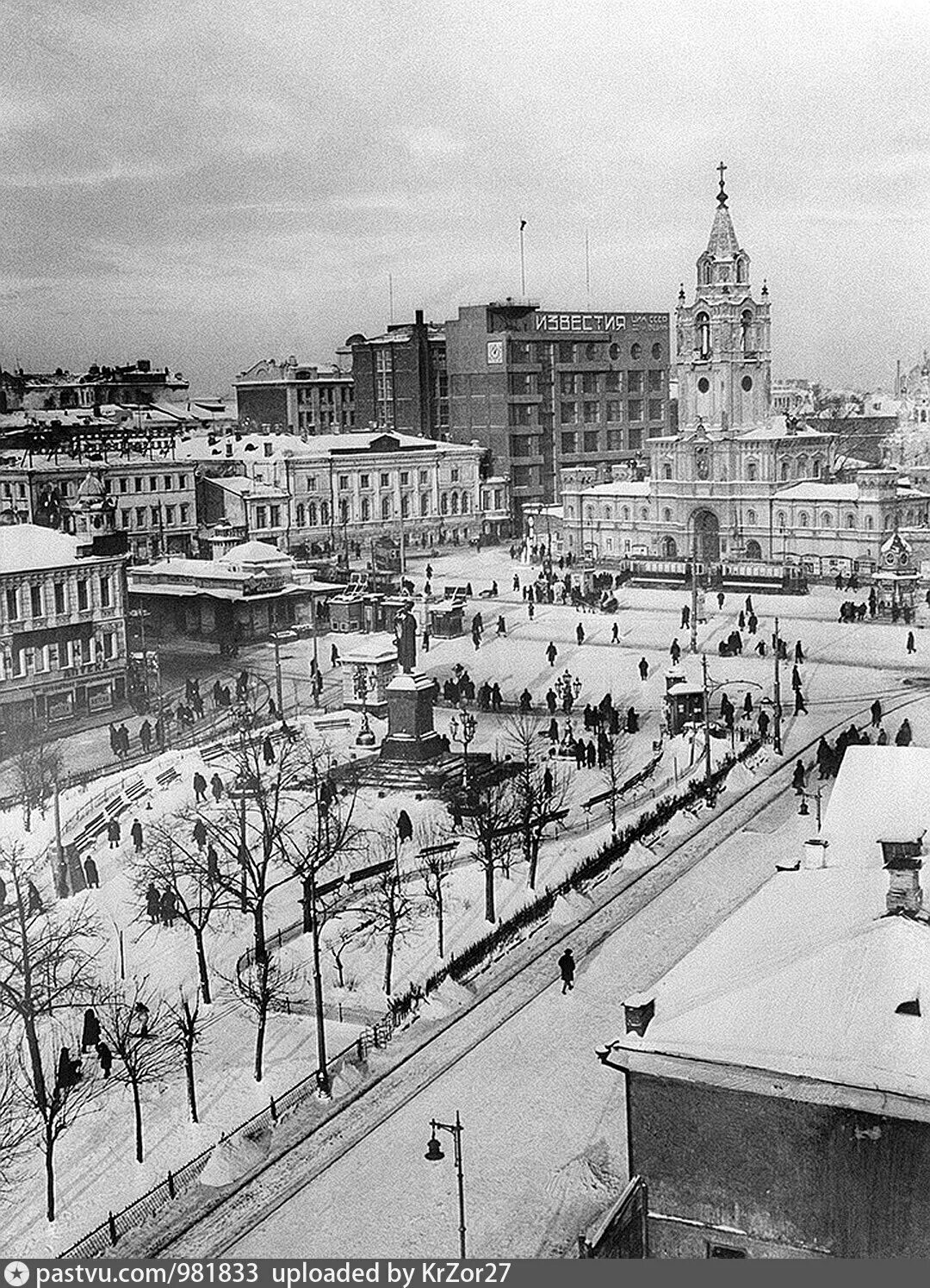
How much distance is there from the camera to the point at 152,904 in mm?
10133

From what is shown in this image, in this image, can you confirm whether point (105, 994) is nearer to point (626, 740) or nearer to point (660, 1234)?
point (660, 1234)

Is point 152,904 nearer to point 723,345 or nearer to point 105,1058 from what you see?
point 105,1058

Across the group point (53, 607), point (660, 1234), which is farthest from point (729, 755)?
point (660, 1234)

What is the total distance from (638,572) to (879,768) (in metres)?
9.54

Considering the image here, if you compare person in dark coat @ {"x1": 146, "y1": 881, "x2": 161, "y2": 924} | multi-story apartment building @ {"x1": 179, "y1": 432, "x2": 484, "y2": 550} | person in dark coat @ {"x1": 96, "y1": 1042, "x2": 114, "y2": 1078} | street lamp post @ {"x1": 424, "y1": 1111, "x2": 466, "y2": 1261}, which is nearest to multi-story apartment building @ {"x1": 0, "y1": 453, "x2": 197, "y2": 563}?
multi-story apartment building @ {"x1": 179, "y1": 432, "x2": 484, "y2": 550}

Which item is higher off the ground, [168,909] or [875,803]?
[875,803]

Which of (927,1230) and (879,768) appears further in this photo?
(879,768)

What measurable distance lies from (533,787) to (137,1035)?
16.3 ft

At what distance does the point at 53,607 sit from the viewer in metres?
10.6

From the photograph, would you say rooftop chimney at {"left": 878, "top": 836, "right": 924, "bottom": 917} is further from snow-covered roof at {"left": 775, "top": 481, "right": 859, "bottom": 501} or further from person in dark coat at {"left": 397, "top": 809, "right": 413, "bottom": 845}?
snow-covered roof at {"left": 775, "top": 481, "right": 859, "bottom": 501}

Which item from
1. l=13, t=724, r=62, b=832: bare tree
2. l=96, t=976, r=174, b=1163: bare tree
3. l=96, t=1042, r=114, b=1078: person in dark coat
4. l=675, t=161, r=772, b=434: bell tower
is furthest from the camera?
l=675, t=161, r=772, b=434: bell tower

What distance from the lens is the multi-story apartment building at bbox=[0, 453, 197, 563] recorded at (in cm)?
1055

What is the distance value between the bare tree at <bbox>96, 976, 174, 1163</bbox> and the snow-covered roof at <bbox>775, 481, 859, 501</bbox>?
39.1 feet

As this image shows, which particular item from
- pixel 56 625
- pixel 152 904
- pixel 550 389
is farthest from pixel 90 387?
pixel 550 389
